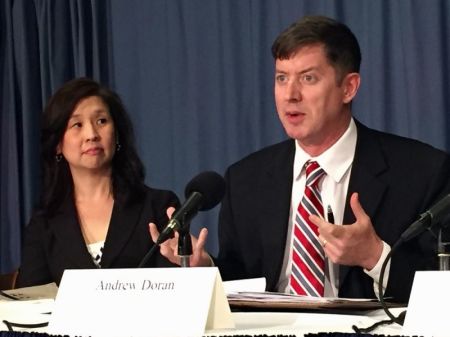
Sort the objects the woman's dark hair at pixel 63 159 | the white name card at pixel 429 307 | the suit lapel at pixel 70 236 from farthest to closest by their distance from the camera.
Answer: the woman's dark hair at pixel 63 159 < the suit lapel at pixel 70 236 < the white name card at pixel 429 307

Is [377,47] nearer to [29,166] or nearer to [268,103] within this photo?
[268,103]

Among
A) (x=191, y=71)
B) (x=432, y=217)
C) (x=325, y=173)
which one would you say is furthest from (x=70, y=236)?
(x=432, y=217)

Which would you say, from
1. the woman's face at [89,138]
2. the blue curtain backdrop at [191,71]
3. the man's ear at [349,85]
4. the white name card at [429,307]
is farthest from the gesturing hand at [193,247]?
the blue curtain backdrop at [191,71]

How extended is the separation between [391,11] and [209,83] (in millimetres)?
983

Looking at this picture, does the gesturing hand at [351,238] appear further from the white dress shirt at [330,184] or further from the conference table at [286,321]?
the white dress shirt at [330,184]

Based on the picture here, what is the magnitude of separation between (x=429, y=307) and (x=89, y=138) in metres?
2.13

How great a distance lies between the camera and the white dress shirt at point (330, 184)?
98.0 inches

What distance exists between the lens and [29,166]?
477 cm

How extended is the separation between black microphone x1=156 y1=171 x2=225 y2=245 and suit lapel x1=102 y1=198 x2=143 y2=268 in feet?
4.45

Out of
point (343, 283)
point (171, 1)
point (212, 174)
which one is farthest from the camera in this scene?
point (171, 1)

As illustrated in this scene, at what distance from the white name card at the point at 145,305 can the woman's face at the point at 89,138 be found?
5.72ft

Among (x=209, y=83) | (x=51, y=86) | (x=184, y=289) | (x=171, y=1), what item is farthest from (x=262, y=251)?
(x=51, y=86)

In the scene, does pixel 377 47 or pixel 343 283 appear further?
pixel 377 47

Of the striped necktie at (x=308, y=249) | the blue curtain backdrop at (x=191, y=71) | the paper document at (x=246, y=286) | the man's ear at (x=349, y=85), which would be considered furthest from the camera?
the blue curtain backdrop at (x=191, y=71)
